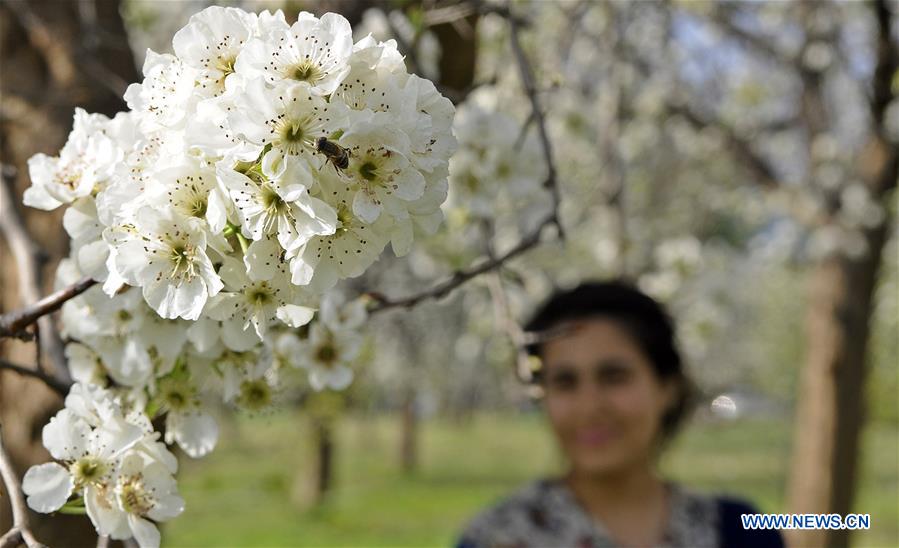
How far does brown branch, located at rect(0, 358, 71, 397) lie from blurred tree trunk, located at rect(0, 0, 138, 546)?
0.51 metres

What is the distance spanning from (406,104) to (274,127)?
0.41ft

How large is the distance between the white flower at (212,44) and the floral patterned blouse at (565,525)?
1662 millimetres

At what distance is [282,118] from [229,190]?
0.27 ft

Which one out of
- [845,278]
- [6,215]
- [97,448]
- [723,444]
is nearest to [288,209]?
[97,448]

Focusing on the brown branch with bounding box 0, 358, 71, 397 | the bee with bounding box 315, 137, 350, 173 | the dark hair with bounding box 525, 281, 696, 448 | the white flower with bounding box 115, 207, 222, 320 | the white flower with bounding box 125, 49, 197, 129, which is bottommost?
the dark hair with bounding box 525, 281, 696, 448

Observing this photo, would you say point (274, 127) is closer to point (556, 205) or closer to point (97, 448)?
point (97, 448)

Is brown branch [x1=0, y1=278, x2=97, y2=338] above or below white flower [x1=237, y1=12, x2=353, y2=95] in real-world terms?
below

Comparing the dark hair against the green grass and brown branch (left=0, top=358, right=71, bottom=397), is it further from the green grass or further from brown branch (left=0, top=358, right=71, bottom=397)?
the green grass

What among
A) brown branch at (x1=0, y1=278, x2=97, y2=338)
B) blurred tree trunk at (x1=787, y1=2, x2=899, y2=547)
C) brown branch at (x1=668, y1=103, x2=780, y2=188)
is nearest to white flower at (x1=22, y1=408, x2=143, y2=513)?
brown branch at (x1=0, y1=278, x2=97, y2=338)

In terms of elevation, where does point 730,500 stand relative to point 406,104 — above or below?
below

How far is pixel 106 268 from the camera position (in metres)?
0.91

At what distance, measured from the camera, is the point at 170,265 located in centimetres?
83

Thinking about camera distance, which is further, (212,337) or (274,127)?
(212,337)

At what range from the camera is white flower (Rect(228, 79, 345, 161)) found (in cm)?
74
